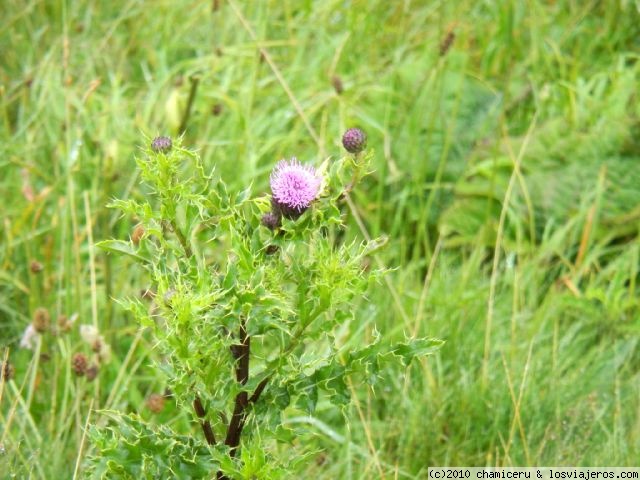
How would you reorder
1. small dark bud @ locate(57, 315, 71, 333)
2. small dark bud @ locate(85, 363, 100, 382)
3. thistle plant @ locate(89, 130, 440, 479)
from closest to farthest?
1. thistle plant @ locate(89, 130, 440, 479)
2. small dark bud @ locate(85, 363, 100, 382)
3. small dark bud @ locate(57, 315, 71, 333)

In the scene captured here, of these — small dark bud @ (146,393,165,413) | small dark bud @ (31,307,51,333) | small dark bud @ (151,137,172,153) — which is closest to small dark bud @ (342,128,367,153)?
small dark bud @ (151,137,172,153)

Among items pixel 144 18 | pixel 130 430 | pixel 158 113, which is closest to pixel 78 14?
pixel 144 18

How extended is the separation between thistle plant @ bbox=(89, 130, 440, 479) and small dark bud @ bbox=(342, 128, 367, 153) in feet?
0.05

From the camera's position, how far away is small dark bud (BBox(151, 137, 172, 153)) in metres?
1.44

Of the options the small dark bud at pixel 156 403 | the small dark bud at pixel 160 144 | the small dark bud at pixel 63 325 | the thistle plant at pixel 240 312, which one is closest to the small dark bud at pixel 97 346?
the small dark bud at pixel 63 325

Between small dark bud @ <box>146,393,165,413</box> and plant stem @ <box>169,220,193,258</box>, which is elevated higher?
plant stem @ <box>169,220,193,258</box>

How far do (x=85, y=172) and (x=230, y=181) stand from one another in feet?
1.64

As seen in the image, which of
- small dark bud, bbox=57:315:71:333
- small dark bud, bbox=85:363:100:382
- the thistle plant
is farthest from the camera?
small dark bud, bbox=57:315:71:333

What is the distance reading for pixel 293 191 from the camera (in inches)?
55.4

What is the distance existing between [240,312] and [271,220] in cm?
16

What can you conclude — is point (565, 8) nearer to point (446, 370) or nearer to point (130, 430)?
point (446, 370)

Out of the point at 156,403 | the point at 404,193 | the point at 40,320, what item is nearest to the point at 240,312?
the point at 156,403

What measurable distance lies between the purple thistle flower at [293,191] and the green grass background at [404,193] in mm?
625

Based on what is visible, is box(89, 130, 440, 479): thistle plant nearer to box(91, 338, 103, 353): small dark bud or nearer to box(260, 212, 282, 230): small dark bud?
box(260, 212, 282, 230): small dark bud
